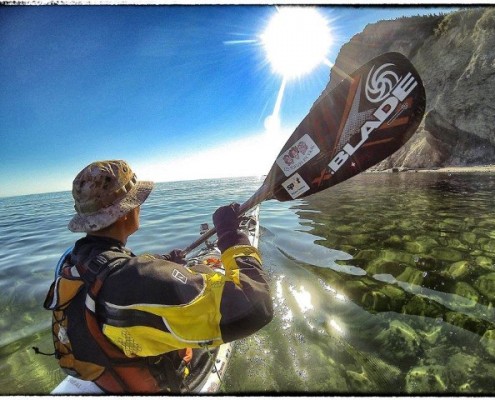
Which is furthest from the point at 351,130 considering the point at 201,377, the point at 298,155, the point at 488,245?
the point at 488,245

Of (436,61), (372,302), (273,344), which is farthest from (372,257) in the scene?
(436,61)

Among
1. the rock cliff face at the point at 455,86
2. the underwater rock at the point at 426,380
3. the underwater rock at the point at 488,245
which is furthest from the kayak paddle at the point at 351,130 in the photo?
the rock cliff face at the point at 455,86

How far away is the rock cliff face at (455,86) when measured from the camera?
27.8m

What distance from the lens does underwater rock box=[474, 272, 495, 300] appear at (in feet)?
13.4

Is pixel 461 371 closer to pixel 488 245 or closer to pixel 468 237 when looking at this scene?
pixel 488 245

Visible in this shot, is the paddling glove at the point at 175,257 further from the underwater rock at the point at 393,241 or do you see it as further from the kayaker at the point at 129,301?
the underwater rock at the point at 393,241

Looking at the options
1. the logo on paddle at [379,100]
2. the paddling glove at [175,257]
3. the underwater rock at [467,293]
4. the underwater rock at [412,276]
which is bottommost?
the underwater rock at [467,293]

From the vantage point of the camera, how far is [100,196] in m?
1.87

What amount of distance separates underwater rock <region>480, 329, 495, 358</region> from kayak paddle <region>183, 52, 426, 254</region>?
91.0 inches

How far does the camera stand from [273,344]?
3.46m

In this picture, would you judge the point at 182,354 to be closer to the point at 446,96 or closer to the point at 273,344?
the point at 273,344

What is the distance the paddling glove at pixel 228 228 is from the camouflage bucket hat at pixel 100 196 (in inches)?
28.2

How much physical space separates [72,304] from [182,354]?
1011 millimetres

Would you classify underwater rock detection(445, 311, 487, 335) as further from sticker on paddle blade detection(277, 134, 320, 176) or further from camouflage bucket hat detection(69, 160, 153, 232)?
camouflage bucket hat detection(69, 160, 153, 232)
